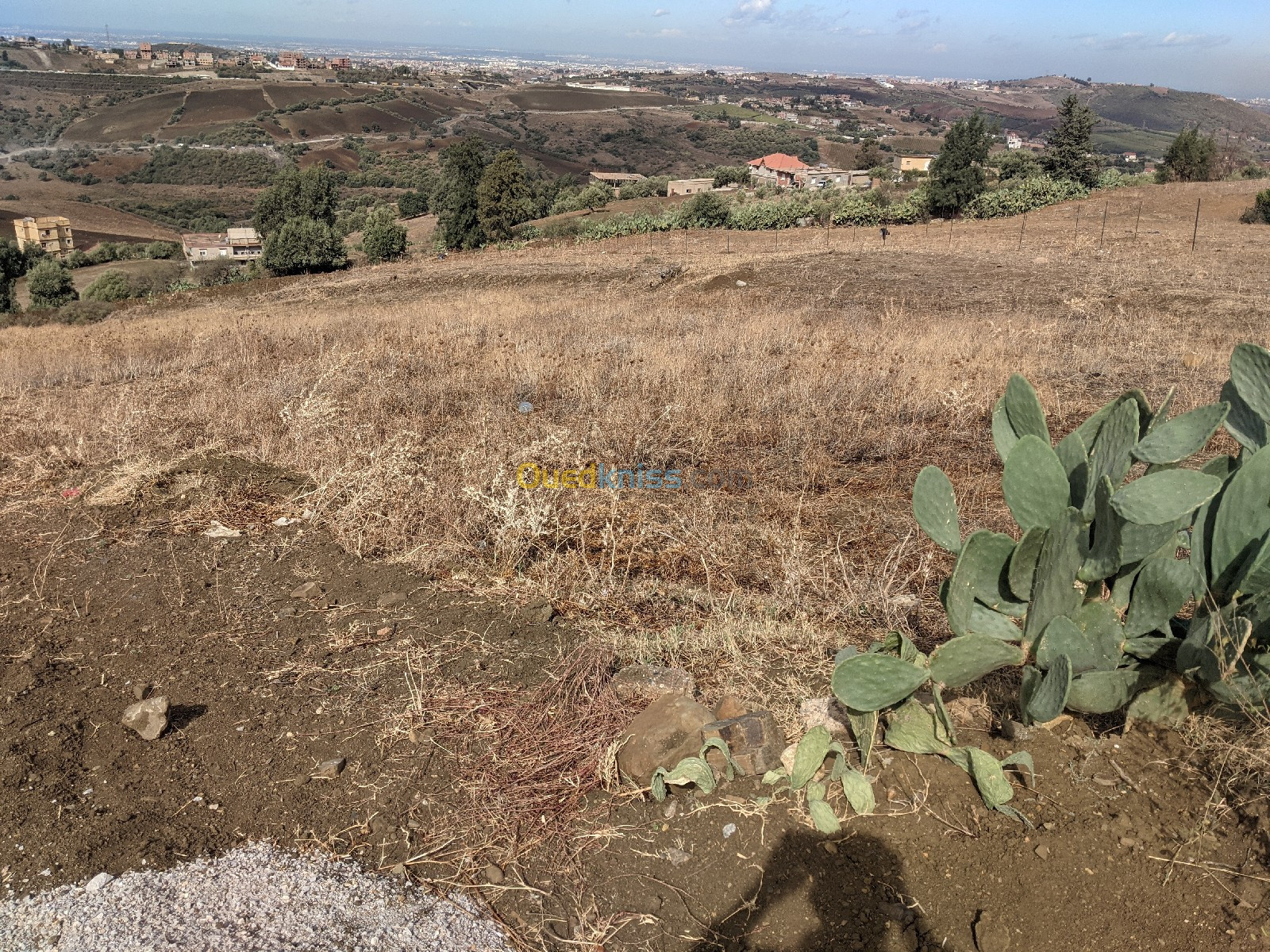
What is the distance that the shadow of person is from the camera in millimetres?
2035

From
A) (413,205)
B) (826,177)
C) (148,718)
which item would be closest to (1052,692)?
(148,718)

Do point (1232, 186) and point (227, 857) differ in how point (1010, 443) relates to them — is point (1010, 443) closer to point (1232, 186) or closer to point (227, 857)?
point (227, 857)

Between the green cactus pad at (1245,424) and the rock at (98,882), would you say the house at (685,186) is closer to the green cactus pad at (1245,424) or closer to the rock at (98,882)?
the green cactus pad at (1245,424)

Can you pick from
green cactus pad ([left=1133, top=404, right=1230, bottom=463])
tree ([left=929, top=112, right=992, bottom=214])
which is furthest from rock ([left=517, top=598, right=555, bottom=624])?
tree ([left=929, top=112, right=992, bottom=214])

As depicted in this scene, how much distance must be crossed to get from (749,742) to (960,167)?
31264 mm

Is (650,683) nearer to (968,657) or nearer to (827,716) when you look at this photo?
(827,716)

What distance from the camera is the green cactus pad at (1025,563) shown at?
7.82 feet

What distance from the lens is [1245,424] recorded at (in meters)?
2.66

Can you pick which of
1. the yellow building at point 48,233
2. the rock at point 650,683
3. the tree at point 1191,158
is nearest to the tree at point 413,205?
the yellow building at point 48,233

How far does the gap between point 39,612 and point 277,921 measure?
2.37m

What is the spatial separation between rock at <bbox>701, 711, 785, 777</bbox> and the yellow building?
6413 centimetres

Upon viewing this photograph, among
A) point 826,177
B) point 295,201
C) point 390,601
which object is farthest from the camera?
point 826,177

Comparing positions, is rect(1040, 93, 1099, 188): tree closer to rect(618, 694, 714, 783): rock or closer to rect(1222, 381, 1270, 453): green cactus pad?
rect(1222, 381, 1270, 453): green cactus pad

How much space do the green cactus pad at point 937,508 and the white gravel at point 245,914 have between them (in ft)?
5.48
